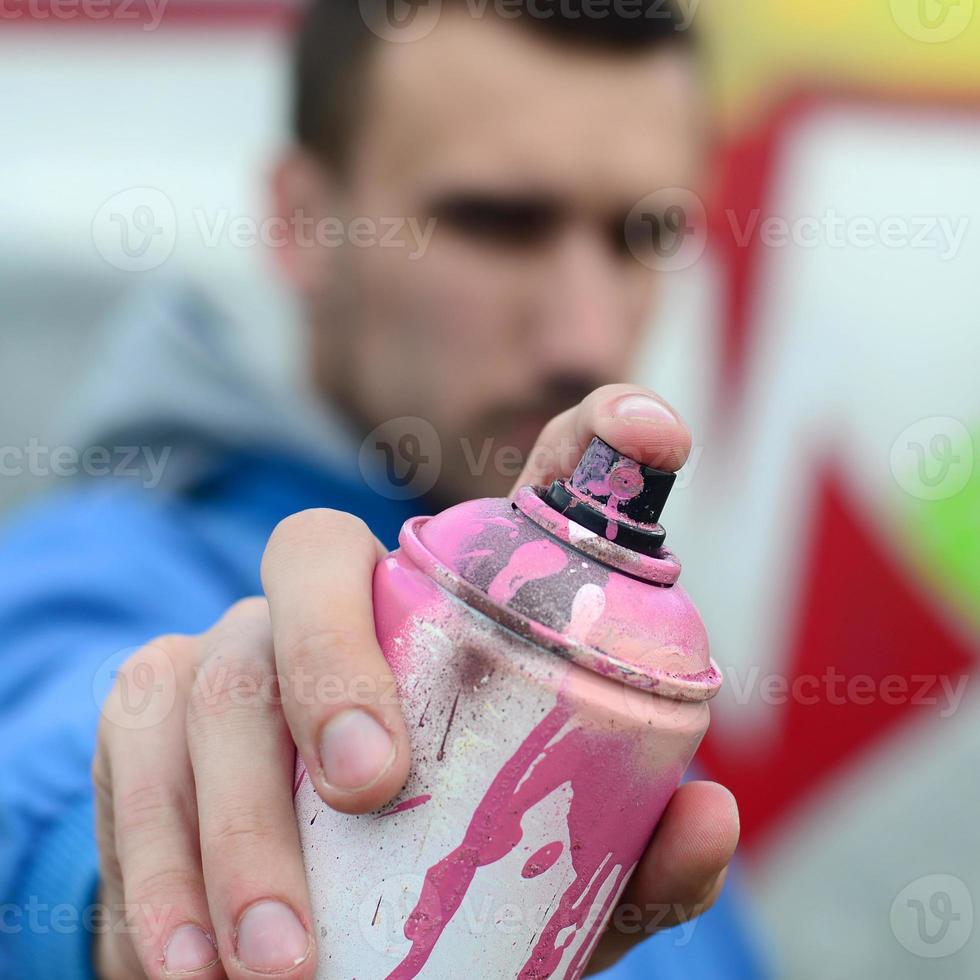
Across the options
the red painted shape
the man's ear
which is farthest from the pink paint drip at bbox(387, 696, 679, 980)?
the red painted shape

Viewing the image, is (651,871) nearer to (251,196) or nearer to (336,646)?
(336,646)

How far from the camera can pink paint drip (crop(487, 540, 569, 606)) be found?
0.51 metres

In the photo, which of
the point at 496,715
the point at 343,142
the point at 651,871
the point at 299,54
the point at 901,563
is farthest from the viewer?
the point at 901,563

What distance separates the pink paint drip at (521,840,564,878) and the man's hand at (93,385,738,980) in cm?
8

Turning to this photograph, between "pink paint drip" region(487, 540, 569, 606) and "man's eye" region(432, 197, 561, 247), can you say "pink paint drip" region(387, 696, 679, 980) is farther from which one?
"man's eye" region(432, 197, 561, 247)

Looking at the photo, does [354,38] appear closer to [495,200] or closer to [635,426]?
[495,200]

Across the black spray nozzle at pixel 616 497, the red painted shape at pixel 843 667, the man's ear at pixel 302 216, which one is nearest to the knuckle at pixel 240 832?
the black spray nozzle at pixel 616 497

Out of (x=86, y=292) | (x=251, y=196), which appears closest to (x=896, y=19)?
(x=251, y=196)

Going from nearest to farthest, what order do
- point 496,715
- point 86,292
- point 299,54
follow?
point 496,715, point 299,54, point 86,292

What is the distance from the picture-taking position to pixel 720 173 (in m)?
2.51

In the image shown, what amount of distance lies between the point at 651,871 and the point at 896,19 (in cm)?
254

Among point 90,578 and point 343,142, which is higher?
point 343,142

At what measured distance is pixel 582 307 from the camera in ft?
5.04

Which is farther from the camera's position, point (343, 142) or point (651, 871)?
point (343, 142)
